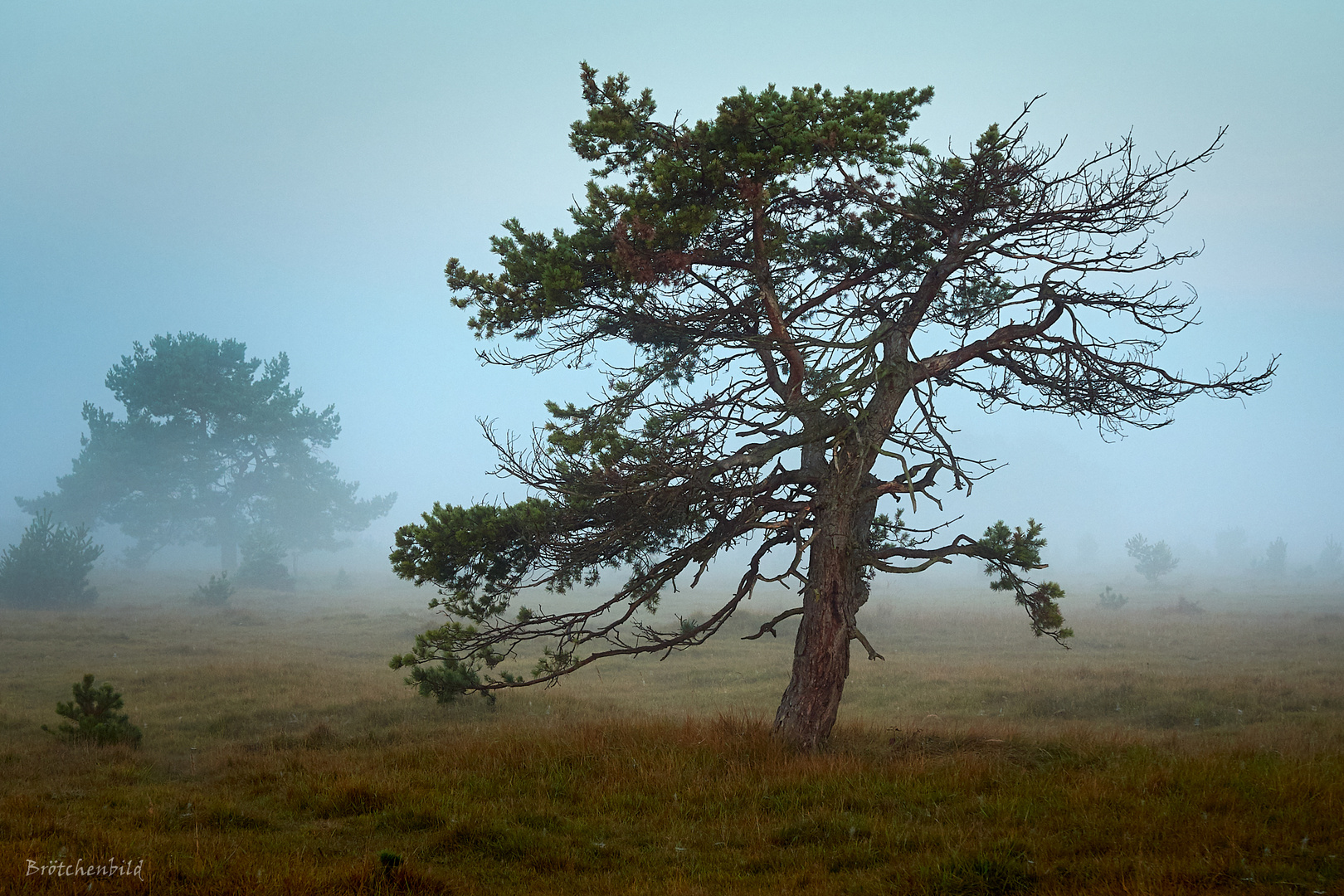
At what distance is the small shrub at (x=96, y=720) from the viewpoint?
1238 centimetres

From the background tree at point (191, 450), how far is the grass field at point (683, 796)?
54769 mm

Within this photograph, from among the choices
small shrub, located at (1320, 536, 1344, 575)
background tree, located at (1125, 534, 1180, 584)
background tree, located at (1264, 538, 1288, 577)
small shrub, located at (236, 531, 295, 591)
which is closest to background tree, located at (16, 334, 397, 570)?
small shrub, located at (236, 531, 295, 591)

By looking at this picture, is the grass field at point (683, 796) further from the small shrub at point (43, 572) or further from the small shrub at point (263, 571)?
the small shrub at point (263, 571)

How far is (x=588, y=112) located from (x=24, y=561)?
49.2 metres

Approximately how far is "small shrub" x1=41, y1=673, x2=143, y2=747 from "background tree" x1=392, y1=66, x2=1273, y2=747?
557cm

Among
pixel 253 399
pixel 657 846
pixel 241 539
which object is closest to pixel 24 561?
pixel 253 399

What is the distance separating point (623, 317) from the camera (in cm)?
1110

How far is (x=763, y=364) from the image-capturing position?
11789 mm

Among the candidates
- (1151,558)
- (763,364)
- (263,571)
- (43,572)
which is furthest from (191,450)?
(1151,558)

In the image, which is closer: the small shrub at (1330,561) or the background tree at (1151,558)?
the background tree at (1151,558)

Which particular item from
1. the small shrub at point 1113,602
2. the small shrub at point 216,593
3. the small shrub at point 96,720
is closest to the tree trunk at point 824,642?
the small shrub at point 96,720

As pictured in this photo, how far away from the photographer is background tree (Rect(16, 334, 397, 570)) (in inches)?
2576

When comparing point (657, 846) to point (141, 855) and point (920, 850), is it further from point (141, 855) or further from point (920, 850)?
point (141, 855)

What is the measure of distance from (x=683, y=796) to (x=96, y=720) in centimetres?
1016
